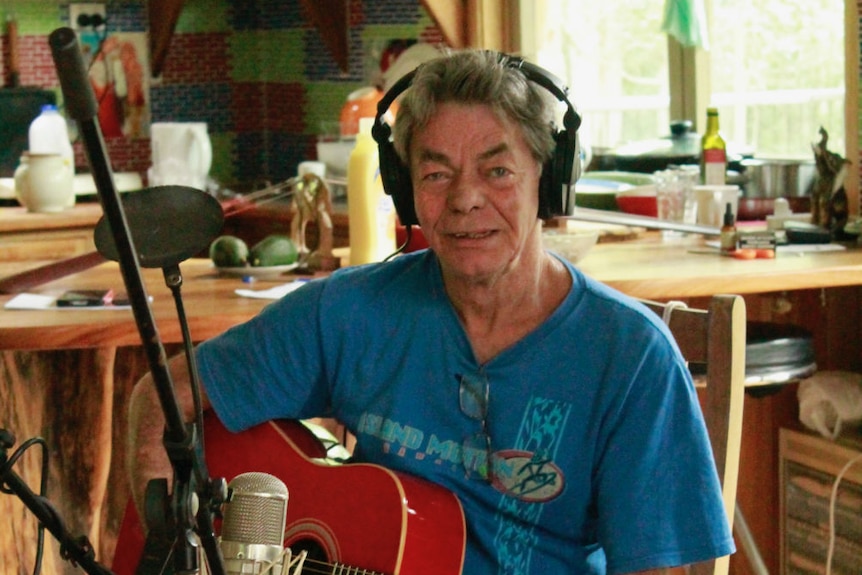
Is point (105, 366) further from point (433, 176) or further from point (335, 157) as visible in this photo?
point (335, 157)

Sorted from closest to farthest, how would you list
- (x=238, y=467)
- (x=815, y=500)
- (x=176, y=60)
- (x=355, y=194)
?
(x=238, y=467), (x=355, y=194), (x=815, y=500), (x=176, y=60)

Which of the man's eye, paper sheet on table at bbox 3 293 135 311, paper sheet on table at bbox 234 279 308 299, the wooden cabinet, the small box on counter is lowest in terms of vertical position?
the wooden cabinet

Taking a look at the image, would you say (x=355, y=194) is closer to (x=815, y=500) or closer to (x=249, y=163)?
(x=815, y=500)

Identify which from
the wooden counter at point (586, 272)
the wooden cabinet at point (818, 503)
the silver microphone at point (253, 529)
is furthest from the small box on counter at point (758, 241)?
the silver microphone at point (253, 529)

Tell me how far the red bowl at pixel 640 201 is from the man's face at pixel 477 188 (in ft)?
6.51

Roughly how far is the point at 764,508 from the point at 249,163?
12.6ft

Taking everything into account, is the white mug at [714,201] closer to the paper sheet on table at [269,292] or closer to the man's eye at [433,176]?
the paper sheet on table at [269,292]

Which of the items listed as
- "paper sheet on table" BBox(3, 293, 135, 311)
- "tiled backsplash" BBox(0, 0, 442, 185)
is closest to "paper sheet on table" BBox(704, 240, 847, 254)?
"paper sheet on table" BBox(3, 293, 135, 311)

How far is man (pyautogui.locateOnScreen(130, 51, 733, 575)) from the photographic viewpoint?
146cm

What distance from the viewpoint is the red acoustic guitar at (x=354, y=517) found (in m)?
1.50

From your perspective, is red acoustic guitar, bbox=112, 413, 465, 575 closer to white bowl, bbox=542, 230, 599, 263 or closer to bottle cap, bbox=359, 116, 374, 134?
white bowl, bbox=542, 230, 599, 263

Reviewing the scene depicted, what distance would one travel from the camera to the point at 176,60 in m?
6.28

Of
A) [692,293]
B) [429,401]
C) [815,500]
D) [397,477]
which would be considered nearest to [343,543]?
[397,477]

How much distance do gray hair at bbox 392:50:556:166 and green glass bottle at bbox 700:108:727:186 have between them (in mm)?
2083
